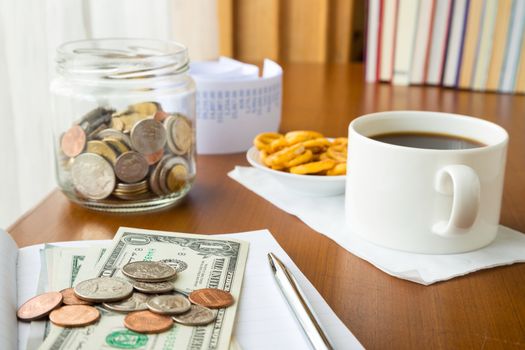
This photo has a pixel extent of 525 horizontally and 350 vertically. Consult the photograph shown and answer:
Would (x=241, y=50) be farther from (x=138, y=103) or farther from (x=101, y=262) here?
(x=101, y=262)

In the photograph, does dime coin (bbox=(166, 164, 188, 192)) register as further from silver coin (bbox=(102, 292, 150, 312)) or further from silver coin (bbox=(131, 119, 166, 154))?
silver coin (bbox=(102, 292, 150, 312))

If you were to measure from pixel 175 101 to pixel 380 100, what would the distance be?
532 millimetres

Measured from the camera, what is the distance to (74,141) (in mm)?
689

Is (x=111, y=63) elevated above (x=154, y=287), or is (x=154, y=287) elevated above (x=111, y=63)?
(x=111, y=63)

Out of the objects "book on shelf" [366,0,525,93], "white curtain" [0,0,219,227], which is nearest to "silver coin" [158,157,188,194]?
"white curtain" [0,0,219,227]

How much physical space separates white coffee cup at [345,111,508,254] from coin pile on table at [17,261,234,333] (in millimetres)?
173

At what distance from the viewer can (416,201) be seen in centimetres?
58

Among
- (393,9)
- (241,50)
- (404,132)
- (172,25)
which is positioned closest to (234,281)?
(404,132)

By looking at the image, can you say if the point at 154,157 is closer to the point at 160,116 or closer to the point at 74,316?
the point at 160,116

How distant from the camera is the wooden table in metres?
0.48

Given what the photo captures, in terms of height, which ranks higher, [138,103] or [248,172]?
[138,103]

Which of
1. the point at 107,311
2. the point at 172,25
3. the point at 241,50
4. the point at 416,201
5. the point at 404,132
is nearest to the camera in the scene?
the point at 107,311

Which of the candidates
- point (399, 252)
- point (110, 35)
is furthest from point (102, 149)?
point (110, 35)

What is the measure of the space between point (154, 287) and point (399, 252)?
0.74 ft
